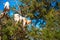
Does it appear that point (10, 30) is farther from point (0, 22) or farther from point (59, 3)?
point (59, 3)

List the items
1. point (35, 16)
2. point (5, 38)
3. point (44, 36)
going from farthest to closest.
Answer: point (35, 16) → point (44, 36) → point (5, 38)

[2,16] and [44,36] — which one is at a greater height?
[2,16]

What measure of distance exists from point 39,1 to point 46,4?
131mm

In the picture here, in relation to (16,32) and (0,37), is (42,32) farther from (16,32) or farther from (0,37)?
(0,37)

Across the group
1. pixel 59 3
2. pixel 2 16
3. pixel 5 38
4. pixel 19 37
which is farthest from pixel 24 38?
pixel 59 3

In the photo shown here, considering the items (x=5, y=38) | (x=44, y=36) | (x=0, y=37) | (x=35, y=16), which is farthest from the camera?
(x=35, y=16)

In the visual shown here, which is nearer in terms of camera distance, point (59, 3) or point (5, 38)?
point (5, 38)

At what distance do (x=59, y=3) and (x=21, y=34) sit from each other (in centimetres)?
180

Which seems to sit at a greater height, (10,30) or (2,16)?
(2,16)

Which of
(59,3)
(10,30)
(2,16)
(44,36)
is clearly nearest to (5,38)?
(10,30)

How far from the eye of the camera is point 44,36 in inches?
70.3

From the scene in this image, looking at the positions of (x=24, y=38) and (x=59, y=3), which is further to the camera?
(x=59, y=3)

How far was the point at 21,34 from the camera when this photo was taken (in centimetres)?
138

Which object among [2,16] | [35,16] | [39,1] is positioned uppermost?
[2,16]
